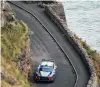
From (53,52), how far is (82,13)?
3177 cm

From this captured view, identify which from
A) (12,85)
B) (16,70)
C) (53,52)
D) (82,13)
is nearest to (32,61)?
(53,52)

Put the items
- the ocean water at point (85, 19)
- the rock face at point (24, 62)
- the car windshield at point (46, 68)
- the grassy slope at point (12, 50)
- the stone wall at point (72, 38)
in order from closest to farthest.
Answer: the grassy slope at point (12, 50)
the rock face at point (24, 62)
the car windshield at point (46, 68)
the stone wall at point (72, 38)
the ocean water at point (85, 19)

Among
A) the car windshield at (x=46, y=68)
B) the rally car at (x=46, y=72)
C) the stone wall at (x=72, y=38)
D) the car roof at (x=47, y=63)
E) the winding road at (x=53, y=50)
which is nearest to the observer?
the rally car at (x=46, y=72)

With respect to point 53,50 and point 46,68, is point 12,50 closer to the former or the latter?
point 46,68

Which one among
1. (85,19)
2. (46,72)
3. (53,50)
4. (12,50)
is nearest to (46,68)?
(46,72)

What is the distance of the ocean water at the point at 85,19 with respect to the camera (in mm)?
66312

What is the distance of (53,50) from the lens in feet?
149

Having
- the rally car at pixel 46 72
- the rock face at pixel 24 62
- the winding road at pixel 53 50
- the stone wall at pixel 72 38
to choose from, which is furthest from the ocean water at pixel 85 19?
the rock face at pixel 24 62

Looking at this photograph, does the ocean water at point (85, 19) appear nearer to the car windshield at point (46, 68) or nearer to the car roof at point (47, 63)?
the car roof at point (47, 63)

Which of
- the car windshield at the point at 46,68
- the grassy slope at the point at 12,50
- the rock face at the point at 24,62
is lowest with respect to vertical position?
the car windshield at the point at 46,68

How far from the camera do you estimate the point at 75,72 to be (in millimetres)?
41000

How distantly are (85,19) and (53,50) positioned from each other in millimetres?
29180

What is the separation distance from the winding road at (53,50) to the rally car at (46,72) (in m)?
0.54

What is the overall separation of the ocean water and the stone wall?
11479mm
